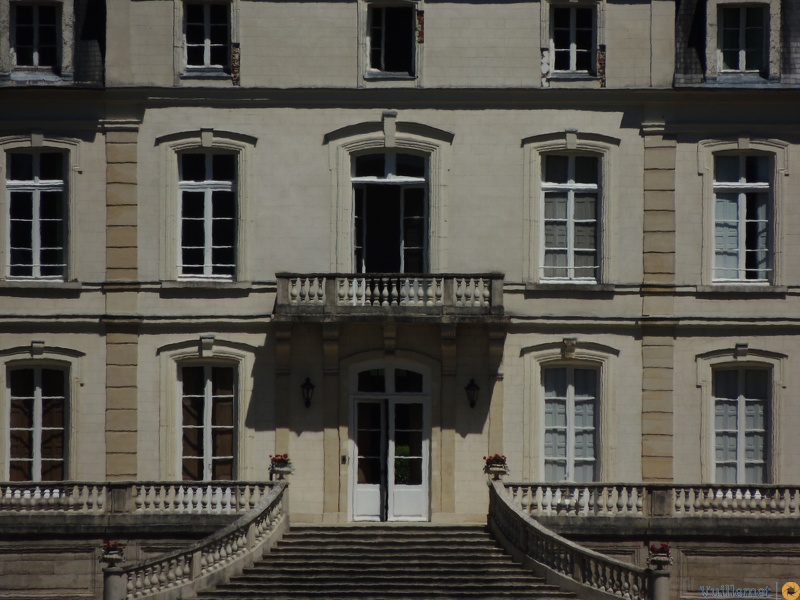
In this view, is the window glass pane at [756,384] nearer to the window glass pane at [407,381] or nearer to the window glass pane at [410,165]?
the window glass pane at [407,381]

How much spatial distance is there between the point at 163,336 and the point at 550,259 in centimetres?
723

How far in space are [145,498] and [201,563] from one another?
274 cm

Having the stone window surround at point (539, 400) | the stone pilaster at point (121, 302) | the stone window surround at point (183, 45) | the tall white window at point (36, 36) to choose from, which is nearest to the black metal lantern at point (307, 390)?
the stone pilaster at point (121, 302)

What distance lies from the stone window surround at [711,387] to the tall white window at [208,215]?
8818 mm

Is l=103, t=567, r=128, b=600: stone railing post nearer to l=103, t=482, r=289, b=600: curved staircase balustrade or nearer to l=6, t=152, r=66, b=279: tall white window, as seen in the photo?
l=103, t=482, r=289, b=600: curved staircase balustrade

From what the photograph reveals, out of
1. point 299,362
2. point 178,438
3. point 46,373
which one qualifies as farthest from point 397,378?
point 46,373

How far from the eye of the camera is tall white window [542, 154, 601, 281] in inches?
1206

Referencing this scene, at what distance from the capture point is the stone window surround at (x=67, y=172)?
30469 millimetres

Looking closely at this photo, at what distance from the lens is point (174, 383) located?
30.4 m

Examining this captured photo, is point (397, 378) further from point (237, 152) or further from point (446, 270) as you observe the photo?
point (237, 152)

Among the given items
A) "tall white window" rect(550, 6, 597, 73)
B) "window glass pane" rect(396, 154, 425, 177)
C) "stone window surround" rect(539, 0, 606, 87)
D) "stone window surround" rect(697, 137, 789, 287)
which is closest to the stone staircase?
"window glass pane" rect(396, 154, 425, 177)

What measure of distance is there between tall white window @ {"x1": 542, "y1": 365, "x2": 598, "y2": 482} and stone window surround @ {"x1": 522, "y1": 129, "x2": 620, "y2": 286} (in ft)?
5.65

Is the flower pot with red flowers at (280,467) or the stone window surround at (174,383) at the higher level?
the stone window surround at (174,383)

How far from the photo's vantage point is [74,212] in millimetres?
30484
